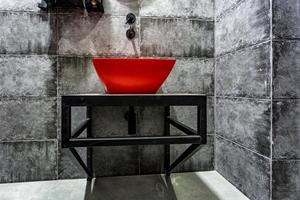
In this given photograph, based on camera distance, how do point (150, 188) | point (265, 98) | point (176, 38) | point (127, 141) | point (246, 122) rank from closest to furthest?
point (127, 141) < point (265, 98) < point (246, 122) < point (150, 188) < point (176, 38)

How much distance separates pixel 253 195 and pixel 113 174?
2.87 ft

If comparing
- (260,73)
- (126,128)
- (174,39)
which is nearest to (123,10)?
(174,39)

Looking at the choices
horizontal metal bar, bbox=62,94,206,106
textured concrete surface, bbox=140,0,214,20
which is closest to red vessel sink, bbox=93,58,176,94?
horizontal metal bar, bbox=62,94,206,106

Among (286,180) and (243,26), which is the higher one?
(243,26)

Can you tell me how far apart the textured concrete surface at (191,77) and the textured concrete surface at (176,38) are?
58mm

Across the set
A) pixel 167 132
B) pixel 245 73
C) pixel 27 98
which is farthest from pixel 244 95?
pixel 27 98

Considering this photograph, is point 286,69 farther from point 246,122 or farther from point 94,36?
point 94,36

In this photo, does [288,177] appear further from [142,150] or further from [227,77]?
[142,150]

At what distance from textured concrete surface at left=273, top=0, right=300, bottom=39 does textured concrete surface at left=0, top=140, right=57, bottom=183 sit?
1.45 m

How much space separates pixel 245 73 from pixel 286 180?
0.58 meters

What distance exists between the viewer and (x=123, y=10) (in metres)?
1.51

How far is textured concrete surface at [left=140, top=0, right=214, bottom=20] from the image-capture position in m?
1.53

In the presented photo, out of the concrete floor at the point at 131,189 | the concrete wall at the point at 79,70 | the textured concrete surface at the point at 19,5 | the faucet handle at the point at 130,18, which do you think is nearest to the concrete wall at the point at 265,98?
the concrete floor at the point at 131,189

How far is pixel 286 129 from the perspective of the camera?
102 centimetres
